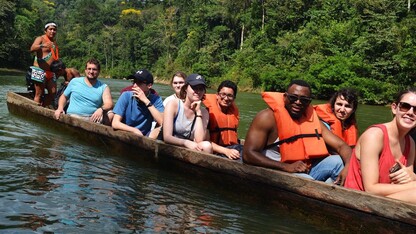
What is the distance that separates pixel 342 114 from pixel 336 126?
5.3 inches

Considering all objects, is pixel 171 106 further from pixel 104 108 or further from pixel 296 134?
pixel 104 108

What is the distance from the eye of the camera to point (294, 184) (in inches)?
141

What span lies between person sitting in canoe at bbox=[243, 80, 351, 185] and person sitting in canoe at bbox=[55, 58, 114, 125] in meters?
2.93

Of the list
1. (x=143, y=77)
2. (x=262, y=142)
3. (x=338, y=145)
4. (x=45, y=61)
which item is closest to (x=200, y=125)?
(x=262, y=142)

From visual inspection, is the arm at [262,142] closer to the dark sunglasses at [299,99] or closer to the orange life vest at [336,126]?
the dark sunglasses at [299,99]

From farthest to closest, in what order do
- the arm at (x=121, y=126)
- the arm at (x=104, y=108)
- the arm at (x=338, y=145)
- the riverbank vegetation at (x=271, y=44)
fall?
1. the riverbank vegetation at (x=271, y=44)
2. the arm at (x=104, y=108)
3. the arm at (x=121, y=126)
4. the arm at (x=338, y=145)

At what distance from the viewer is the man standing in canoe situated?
24.4 ft

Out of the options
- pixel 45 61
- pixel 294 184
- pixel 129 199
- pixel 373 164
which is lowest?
pixel 129 199

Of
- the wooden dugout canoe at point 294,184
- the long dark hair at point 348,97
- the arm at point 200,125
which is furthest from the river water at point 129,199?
the long dark hair at point 348,97

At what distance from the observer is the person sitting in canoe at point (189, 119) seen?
14.3 feet

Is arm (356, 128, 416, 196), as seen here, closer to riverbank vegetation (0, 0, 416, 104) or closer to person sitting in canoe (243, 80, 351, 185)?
person sitting in canoe (243, 80, 351, 185)

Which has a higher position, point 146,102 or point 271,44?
point 271,44

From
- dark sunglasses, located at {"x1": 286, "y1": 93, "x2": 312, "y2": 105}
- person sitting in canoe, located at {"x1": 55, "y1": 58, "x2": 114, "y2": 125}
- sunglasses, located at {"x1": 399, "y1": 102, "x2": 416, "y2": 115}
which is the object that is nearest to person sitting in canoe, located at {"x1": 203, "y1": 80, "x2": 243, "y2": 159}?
dark sunglasses, located at {"x1": 286, "y1": 93, "x2": 312, "y2": 105}

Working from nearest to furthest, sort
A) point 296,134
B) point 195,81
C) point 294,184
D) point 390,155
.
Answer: point 390,155, point 294,184, point 296,134, point 195,81
